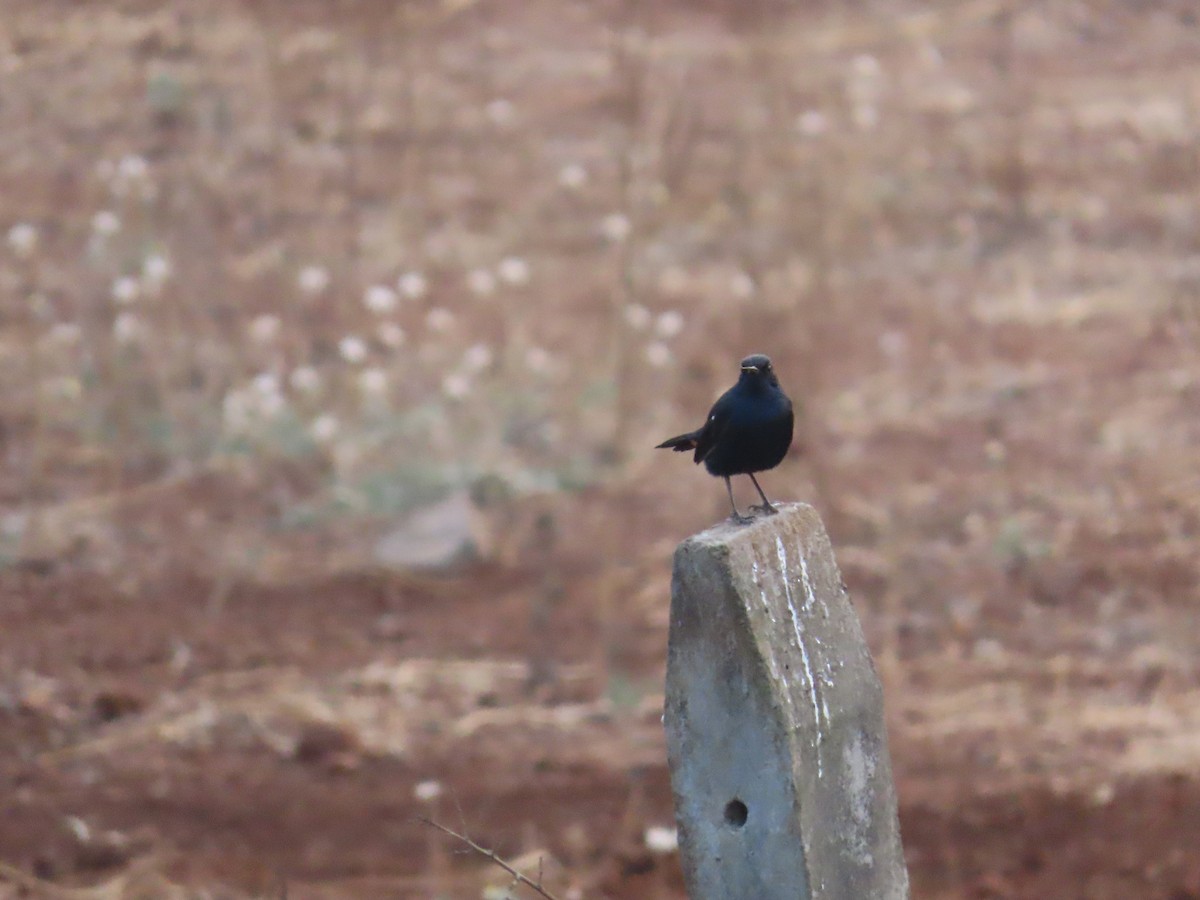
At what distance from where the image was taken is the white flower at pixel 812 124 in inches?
441

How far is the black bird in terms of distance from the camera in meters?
3.47

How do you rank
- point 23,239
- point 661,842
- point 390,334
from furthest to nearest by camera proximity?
point 23,239 → point 390,334 → point 661,842

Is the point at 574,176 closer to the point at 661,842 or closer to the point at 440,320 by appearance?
the point at 440,320

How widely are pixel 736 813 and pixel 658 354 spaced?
6.31 m

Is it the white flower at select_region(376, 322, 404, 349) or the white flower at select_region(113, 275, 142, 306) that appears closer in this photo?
the white flower at select_region(113, 275, 142, 306)

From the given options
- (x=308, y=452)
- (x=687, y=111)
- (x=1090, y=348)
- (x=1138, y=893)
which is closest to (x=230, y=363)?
(x=308, y=452)

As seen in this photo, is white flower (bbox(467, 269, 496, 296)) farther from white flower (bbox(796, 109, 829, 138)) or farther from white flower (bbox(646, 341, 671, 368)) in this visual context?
white flower (bbox(796, 109, 829, 138))

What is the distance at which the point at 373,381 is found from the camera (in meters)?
8.94

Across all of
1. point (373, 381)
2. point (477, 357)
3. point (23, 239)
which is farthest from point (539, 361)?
point (23, 239)

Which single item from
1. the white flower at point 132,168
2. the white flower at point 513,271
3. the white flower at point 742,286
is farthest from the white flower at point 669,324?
the white flower at point 132,168

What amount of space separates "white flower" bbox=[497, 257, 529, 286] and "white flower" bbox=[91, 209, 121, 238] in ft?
7.41

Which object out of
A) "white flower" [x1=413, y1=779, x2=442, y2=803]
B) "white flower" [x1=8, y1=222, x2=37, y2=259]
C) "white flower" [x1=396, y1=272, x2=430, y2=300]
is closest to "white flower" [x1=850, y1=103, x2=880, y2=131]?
"white flower" [x1=396, y1=272, x2=430, y2=300]

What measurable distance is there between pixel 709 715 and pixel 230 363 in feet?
23.1

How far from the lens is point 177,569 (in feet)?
26.6
